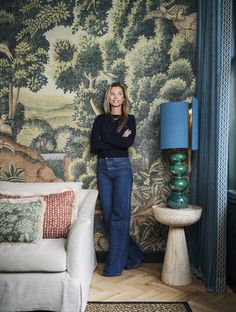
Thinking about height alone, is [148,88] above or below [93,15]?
below

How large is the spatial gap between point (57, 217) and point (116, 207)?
0.61m

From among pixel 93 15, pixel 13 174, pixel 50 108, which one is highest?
pixel 93 15

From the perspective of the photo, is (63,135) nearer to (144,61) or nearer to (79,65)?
(79,65)

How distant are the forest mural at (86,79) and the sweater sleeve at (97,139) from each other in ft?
0.52

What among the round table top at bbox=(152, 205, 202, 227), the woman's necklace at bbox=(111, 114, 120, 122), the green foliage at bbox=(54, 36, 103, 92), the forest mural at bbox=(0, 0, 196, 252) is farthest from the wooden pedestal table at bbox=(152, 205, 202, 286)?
the green foliage at bbox=(54, 36, 103, 92)

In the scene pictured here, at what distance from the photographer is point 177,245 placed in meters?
2.76

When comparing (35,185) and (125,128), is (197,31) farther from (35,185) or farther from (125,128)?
(35,185)

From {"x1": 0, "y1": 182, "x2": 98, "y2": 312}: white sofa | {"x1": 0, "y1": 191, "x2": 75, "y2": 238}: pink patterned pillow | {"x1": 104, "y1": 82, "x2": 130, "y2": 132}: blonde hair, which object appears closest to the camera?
{"x1": 0, "y1": 182, "x2": 98, "y2": 312}: white sofa

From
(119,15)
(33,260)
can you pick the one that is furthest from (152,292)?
(119,15)

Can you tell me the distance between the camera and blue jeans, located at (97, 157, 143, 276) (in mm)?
2939

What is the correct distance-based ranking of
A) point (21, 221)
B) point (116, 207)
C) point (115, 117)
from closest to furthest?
1. point (21, 221)
2. point (116, 207)
3. point (115, 117)

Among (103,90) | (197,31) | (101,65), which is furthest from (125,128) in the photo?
(197,31)

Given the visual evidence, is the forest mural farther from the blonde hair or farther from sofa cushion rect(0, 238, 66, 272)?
sofa cushion rect(0, 238, 66, 272)

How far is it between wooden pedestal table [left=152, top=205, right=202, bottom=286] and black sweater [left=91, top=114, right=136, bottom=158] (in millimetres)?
627
